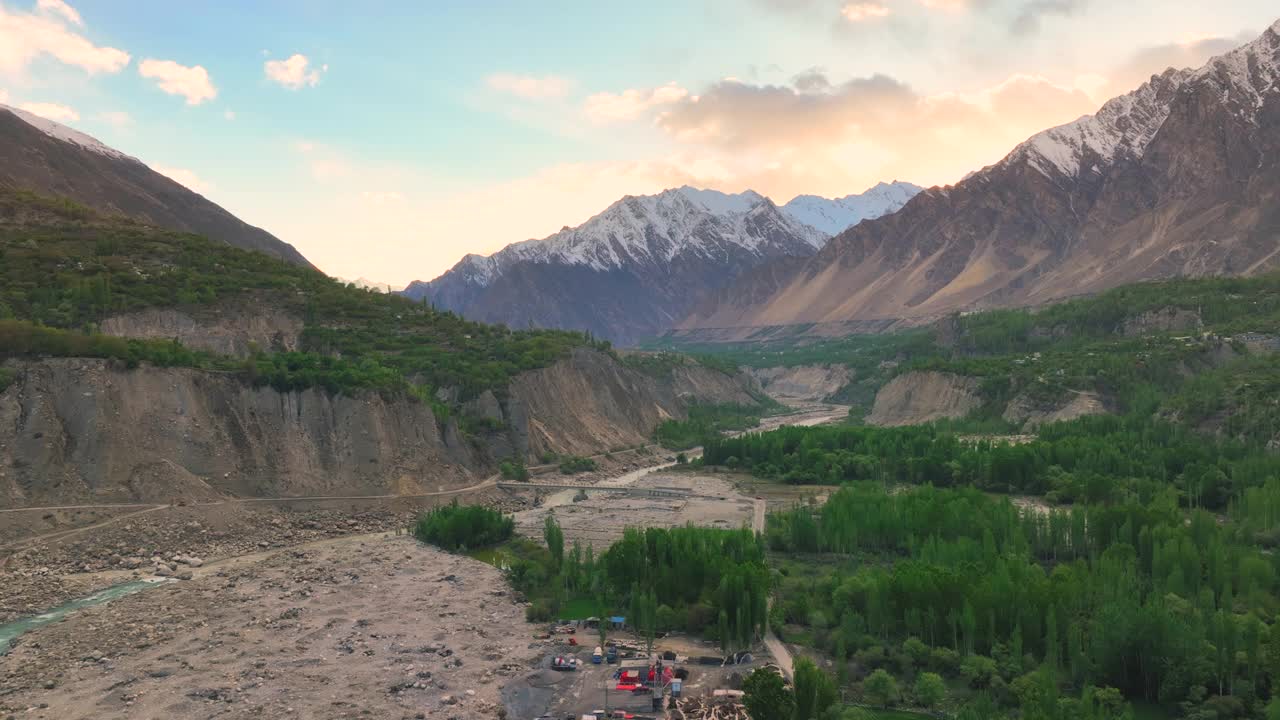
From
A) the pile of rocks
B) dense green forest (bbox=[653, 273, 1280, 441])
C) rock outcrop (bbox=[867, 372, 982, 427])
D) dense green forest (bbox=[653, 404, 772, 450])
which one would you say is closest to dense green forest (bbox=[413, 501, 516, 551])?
the pile of rocks

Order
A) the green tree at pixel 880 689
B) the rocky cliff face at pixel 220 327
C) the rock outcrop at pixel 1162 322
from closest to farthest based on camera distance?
the green tree at pixel 880 689 < the rocky cliff face at pixel 220 327 < the rock outcrop at pixel 1162 322

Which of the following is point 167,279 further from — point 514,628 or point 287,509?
point 514,628

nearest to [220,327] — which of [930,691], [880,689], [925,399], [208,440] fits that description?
[208,440]

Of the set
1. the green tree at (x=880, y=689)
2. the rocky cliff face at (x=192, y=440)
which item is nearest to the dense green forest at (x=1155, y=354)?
the green tree at (x=880, y=689)

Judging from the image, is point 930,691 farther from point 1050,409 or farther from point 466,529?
point 1050,409

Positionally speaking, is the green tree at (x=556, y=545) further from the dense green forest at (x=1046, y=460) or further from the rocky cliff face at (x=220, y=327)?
the rocky cliff face at (x=220, y=327)

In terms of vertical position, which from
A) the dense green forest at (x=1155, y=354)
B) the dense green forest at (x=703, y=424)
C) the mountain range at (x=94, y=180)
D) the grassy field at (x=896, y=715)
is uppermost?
the mountain range at (x=94, y=180)

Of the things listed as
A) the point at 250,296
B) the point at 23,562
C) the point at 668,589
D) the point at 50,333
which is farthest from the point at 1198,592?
the point at 250,296
